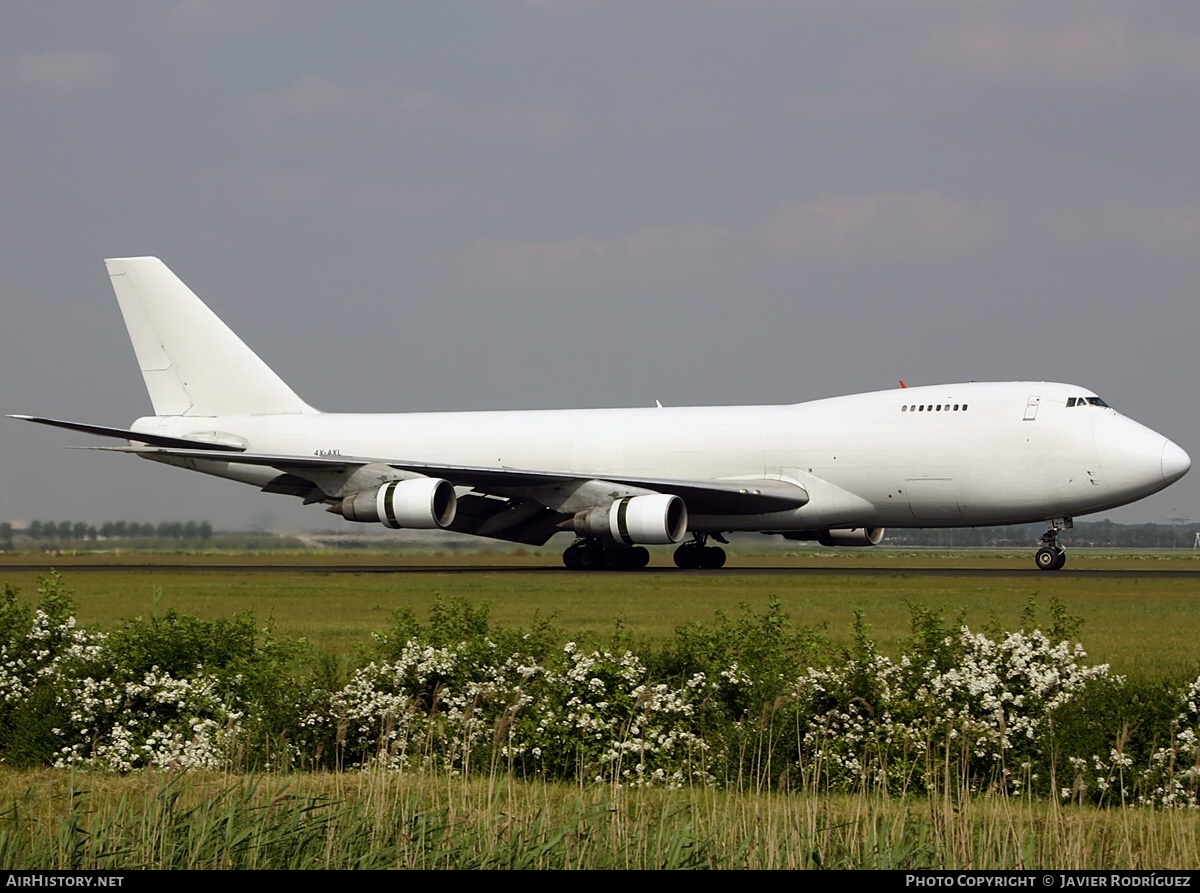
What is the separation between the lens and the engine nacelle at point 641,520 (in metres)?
31.9

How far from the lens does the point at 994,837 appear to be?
7.92 metres

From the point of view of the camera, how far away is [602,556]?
35.2 metres

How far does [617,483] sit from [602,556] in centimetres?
221

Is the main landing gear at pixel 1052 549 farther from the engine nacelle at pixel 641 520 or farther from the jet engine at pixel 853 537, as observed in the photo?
the engine nacelle at pixel 641 520

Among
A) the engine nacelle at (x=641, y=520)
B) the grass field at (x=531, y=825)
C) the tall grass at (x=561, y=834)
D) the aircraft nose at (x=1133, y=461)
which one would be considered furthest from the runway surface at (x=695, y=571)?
the tall grass at (x=561, y=834)

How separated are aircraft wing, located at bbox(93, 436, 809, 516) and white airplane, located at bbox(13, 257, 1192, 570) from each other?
51mm

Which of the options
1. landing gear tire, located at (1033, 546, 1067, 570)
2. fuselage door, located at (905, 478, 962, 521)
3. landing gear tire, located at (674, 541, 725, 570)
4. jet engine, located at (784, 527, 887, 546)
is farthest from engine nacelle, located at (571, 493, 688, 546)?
landing gear tire, located at (1033, 546, 1067, 570)

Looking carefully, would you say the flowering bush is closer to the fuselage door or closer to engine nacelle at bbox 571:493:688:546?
engine nacelle at bbox 571:493:688:546

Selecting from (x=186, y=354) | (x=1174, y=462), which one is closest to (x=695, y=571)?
(x=1174, y=462)

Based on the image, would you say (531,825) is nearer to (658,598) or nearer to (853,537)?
(658,598)

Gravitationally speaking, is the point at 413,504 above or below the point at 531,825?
above

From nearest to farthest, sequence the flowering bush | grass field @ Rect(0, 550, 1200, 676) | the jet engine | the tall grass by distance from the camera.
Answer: the tall grass, the flowering bush, grass field @ Rect(0, 550, 1200, 676), the jet engine

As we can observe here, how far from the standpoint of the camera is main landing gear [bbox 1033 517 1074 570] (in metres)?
32.2
